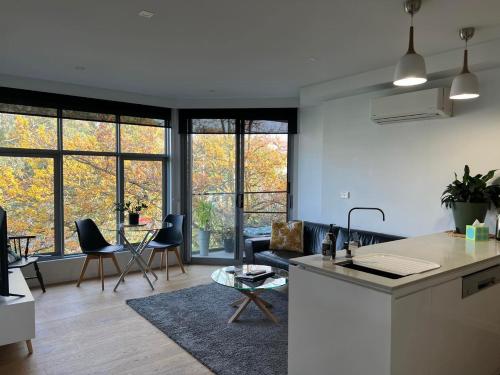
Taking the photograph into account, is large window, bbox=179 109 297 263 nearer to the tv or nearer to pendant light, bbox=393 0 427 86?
the tv

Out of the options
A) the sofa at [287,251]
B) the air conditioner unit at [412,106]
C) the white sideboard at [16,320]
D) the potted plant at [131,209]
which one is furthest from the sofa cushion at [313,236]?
the white sideboard at [16,320]

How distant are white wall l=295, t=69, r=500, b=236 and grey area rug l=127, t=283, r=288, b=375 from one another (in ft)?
5.36

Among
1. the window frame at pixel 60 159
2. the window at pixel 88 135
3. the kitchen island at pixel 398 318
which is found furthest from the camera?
the window at pixel 88 135

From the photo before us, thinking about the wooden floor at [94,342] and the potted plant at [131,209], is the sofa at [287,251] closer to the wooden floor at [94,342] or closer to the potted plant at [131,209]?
the wooden floor at [94,342]

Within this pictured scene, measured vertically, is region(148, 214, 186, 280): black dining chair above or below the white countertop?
below

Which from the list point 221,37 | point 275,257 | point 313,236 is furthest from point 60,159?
point 313,236

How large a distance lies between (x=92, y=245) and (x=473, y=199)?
178 inches

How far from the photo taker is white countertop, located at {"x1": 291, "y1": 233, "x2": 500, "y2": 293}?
1.80 metres

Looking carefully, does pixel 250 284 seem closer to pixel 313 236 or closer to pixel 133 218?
pixel 313 236

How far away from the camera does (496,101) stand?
11.3ft

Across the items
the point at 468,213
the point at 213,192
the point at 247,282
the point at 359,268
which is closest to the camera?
the point at 359,268

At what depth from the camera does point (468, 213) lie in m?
3.30

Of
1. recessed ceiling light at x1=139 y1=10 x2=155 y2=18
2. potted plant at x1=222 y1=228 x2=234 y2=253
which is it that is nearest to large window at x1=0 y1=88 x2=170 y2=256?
potted plant at x1=222 y1=228 x2=234 y2=253

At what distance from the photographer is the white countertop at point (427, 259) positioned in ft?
5.91
